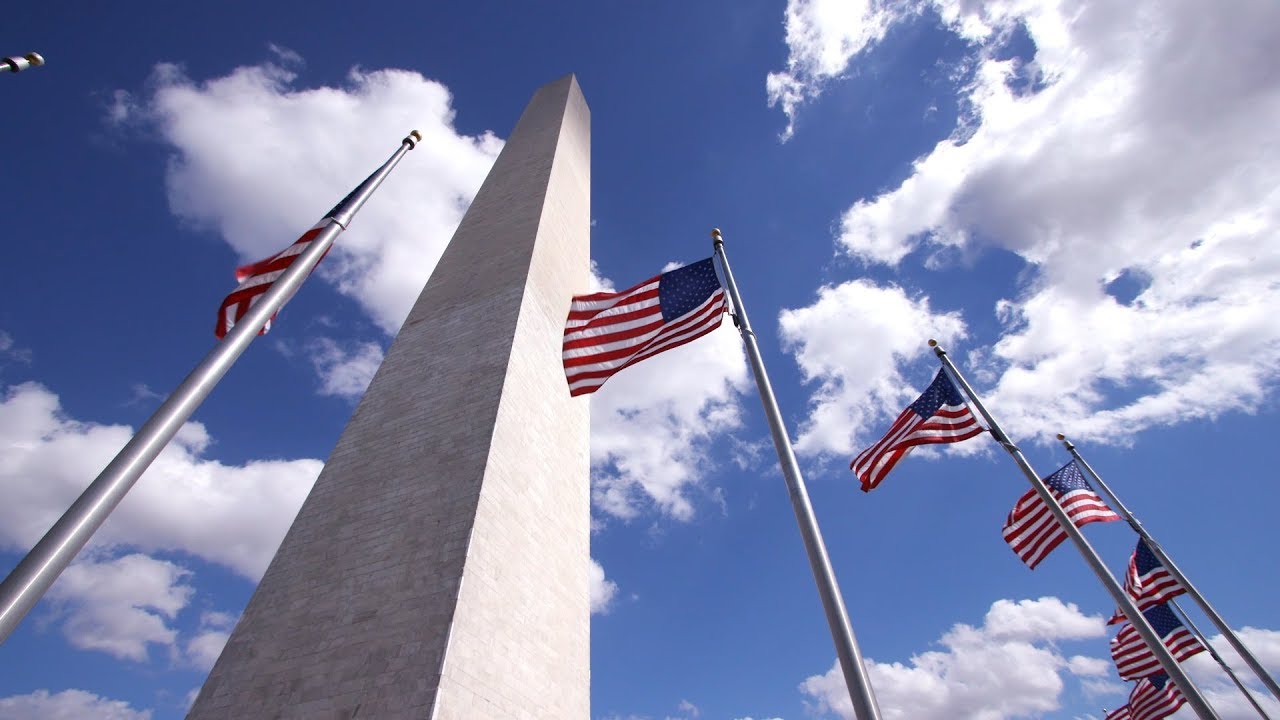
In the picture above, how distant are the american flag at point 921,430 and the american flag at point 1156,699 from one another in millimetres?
12079

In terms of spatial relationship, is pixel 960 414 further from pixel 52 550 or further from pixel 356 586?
pixel 52 550

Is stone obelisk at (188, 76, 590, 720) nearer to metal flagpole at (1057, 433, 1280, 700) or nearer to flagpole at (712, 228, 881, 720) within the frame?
flagpole at (712, 228, 881, 720)

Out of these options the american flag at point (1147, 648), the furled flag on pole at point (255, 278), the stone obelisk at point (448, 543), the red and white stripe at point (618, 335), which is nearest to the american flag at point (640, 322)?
the red and white stripe at point (618, 335)

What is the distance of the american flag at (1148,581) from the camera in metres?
12.5

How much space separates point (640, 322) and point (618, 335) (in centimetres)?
37

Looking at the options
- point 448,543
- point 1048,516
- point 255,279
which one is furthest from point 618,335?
point 1048,516

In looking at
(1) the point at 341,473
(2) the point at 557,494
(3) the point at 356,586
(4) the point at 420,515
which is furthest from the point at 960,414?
(1) the point at 341,473

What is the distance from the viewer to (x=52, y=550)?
369 centimetres

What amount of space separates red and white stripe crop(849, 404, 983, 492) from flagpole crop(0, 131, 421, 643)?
26.9 ft

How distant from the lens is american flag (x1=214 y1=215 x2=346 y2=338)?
22.0 ft

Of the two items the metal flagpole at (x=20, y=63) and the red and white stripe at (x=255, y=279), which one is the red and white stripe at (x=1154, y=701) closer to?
the red and white stripe at (x=255, y=279)

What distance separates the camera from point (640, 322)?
8.90 meters

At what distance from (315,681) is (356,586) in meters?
1.35

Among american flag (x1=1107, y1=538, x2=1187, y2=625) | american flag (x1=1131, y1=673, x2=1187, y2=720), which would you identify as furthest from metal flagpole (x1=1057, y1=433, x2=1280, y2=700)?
american flag (x1=1131, y1=673, x2=1187, y2=720)
